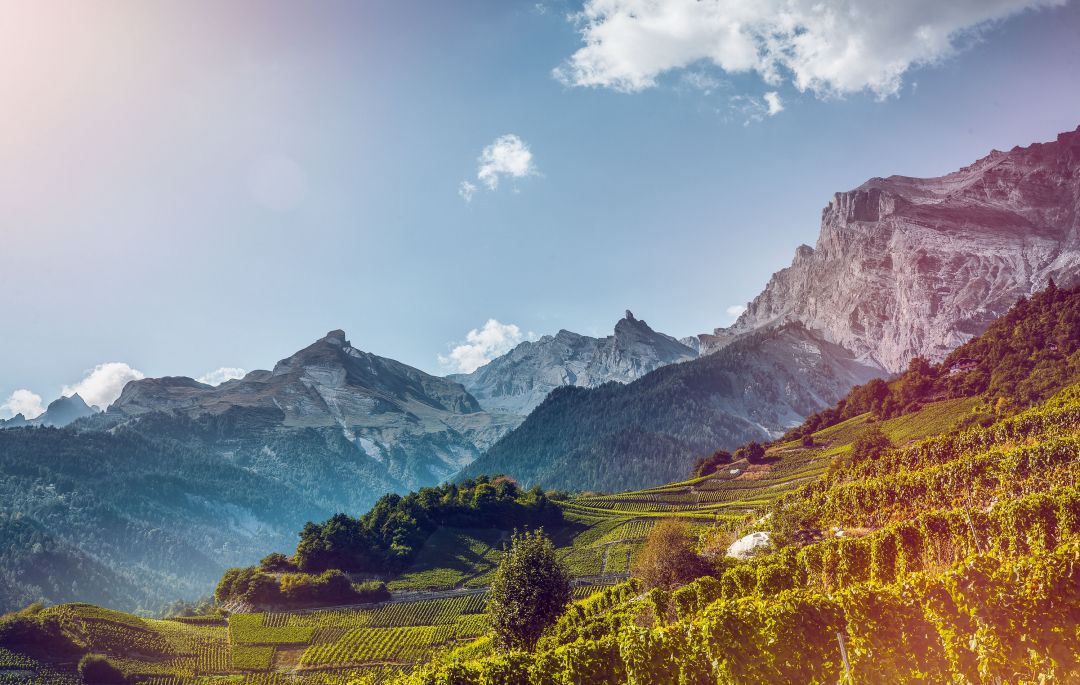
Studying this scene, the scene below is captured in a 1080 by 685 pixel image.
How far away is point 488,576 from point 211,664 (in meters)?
34.7

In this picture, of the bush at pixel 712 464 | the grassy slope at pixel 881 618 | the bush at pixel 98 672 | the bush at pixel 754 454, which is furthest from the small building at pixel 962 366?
the bush at pixel 98 672

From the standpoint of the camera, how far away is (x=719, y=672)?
77.0 ft

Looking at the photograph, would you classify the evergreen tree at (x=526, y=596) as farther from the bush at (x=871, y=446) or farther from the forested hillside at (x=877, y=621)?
the bush at (x=871, y=446)

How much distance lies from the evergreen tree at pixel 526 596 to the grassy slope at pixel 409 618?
1093 cm

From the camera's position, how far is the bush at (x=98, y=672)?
54.6m

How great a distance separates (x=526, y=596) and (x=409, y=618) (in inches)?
1257

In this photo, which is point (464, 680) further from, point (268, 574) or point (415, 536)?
point (415, 536)

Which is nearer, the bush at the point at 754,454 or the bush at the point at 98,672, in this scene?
the bush at the point at 98,672

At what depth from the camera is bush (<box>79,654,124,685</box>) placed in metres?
54.6

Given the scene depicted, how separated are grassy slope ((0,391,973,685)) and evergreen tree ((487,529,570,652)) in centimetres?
1093

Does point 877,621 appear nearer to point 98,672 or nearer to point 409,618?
point 409,618

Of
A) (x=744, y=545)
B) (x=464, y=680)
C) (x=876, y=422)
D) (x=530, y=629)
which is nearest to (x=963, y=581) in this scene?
(x=464, y=680)

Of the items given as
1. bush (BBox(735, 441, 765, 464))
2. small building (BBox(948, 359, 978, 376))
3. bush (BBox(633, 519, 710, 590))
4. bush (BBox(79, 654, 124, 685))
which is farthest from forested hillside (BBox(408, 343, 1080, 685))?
bush (BBox(735, 441, 765, 464))

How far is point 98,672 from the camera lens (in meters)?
55.1
